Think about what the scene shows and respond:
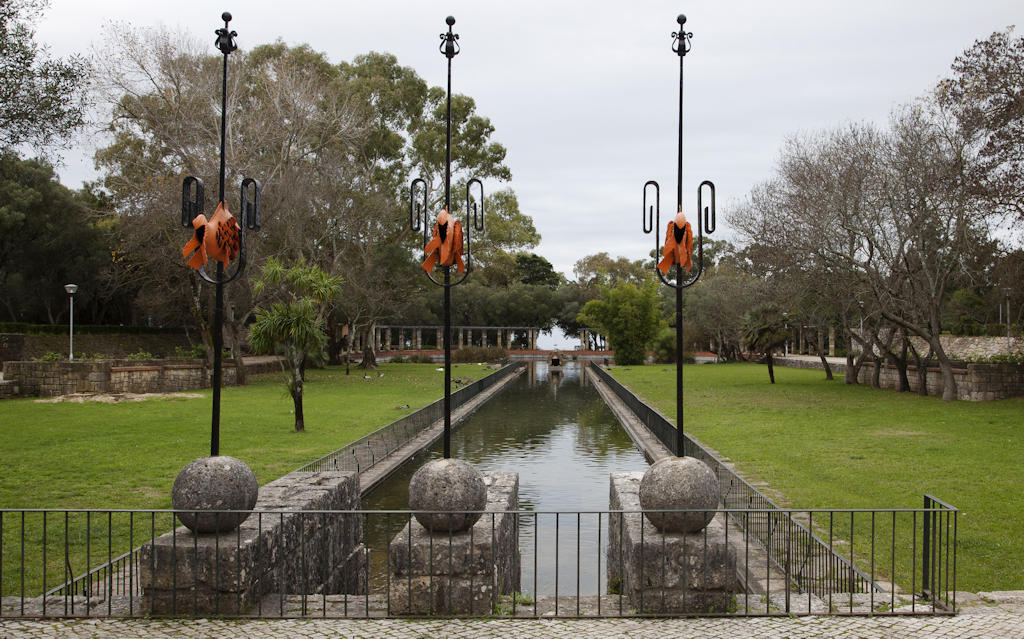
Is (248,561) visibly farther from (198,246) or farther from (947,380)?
(947,380)

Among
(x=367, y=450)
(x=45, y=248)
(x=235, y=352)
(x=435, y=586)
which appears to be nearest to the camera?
(x=435, y=586)

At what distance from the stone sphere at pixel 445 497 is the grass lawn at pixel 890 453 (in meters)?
4.32

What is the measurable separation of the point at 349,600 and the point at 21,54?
1306 cm

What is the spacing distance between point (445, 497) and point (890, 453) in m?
11.1

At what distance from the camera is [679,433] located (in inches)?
269

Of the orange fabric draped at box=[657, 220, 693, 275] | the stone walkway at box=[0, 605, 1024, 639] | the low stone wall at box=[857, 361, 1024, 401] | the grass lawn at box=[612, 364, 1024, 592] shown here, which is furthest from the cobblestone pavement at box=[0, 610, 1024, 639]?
the low stone wall at box=[857, 361, 1024, 401]

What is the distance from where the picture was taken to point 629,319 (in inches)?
2112

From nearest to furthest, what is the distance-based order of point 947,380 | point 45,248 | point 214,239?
point 214,239
point 947,380
point 45,248

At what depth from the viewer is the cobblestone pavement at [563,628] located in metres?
5.21

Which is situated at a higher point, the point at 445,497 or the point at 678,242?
the point at 678,242

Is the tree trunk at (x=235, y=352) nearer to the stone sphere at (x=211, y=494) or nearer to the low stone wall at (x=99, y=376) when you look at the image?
the low stone wall at (x=99, y=376)

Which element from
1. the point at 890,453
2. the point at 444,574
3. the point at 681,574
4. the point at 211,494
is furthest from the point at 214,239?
the point at 890,453

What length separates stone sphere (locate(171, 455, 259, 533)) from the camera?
5852 mm

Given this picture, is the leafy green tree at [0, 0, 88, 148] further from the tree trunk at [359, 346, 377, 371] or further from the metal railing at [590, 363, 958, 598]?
the tree trunk at [359, 346, 377, 371]
